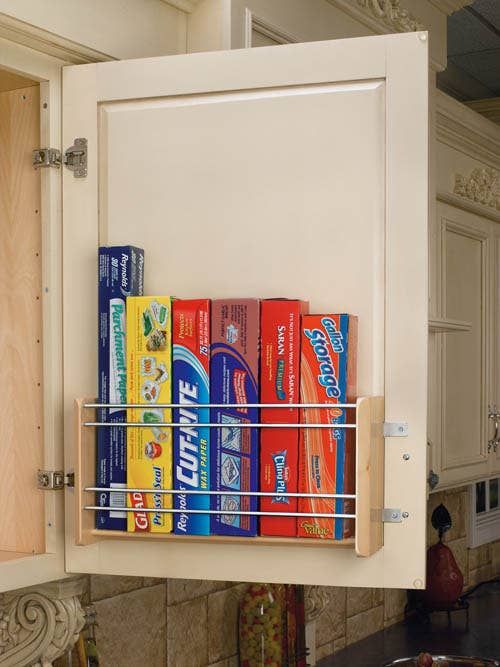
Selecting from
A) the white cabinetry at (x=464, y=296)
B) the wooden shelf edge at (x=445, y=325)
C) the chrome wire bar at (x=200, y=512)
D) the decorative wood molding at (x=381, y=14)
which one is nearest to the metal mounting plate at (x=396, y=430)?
the chrome wire bar at (x=200, y=512)

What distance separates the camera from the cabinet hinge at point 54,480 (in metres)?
1.47

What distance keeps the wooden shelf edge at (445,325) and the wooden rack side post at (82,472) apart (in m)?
1.29

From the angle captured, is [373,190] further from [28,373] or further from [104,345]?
[28,373]

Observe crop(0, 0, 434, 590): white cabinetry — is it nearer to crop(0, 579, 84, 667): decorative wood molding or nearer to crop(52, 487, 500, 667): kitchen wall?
crop(0, 579, 84, 667): decorative wood molding

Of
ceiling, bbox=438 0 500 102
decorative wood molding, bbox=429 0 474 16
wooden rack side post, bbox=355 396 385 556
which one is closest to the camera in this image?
wooden rack side post, bbox=355 396 385 556

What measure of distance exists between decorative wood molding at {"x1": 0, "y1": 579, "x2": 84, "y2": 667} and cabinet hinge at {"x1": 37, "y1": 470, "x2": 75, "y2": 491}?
0.15 m

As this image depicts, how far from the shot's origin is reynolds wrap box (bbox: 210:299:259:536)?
1349 mm

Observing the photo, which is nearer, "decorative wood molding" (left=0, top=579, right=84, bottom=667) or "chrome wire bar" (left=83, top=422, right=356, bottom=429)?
"chrome wire bar" (left=83, top=422, right=356, bottom=429)

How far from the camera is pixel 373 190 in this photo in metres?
1.38

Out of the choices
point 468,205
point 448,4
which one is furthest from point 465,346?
point 448,4

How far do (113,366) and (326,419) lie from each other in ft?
1.02

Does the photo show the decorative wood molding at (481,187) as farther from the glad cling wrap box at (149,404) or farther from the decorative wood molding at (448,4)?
the glad cling wrap box at (149,404)

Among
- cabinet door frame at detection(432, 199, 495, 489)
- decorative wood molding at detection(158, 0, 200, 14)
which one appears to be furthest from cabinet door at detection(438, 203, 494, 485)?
decorative wood molding at detection(158, 0, 200, 14)

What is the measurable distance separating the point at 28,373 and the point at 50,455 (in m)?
0.13
